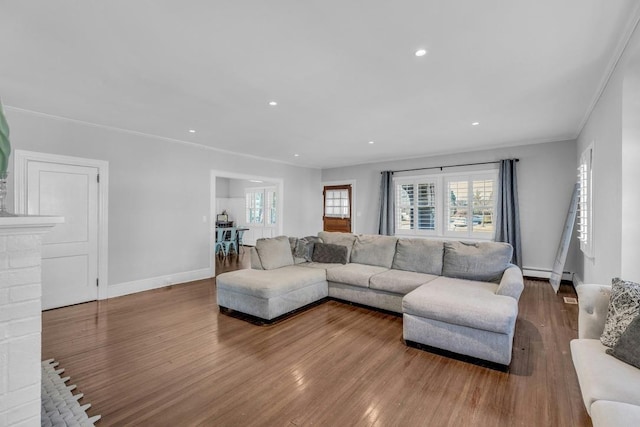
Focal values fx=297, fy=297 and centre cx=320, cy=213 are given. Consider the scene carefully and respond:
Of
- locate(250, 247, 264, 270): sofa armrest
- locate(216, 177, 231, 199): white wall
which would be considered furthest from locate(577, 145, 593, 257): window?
locate(216, 177, 231, 199): white wall

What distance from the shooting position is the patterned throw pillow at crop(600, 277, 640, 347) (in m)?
1.81

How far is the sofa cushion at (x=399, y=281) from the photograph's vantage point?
3635 mm

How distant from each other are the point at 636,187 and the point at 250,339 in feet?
11.9

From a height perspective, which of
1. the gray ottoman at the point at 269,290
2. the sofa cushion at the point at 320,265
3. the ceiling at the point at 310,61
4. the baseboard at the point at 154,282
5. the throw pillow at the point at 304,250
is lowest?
the baseboard at the point at 154,282

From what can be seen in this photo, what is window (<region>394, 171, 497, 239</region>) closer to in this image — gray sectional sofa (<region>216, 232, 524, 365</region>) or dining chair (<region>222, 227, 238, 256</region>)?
gray sectional sofa (<region>216, 232, 524, 365</region>)

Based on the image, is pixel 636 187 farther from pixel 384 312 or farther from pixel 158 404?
pixel 158 404

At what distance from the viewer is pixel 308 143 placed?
5.57m

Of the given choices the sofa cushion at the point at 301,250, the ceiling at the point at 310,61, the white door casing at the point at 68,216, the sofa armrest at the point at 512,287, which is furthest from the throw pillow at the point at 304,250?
the white door casing at the point at 68,216

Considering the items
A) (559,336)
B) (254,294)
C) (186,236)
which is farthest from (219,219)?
(559,336)

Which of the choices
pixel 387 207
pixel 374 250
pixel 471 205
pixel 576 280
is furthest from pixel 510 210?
pixel 374 250

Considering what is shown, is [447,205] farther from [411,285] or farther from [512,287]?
[512,287]

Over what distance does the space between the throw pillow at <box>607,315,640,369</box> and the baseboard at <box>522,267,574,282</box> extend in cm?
447

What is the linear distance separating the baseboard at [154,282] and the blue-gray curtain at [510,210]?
585 centimetres

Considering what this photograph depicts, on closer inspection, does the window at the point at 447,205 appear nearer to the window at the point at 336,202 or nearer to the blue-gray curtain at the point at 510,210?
the blue-gray curtain at the point at 510,210
